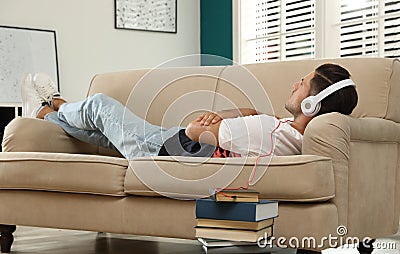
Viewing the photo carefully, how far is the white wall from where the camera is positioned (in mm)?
5168

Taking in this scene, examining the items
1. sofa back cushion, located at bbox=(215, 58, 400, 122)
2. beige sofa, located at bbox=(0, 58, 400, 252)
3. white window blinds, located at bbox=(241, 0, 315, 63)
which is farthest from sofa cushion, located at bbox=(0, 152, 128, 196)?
white window blinds, located at bbox=(241, 0, 315, 63)

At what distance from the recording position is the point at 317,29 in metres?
4.87

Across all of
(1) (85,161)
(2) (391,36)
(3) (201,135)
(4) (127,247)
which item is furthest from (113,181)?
(2) (391,36)

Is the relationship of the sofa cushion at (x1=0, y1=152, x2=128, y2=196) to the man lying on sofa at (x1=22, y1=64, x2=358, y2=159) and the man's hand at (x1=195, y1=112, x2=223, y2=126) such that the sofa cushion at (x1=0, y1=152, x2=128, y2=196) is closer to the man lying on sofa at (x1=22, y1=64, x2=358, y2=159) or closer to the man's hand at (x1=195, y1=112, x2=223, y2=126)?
the man lying on sofa at (x1=22, y1=64, x2=358, y2=159)

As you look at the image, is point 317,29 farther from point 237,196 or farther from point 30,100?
point 237,196

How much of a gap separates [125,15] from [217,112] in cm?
348

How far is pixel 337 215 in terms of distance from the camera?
2.28m

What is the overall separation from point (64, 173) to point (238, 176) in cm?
75

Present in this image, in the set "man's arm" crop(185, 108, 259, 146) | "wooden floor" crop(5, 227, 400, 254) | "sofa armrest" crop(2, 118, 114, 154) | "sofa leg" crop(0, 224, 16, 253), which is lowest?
"wooden floor" crop(5, 227, 400, 254)

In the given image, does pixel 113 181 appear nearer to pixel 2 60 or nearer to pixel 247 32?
pixel 2 60

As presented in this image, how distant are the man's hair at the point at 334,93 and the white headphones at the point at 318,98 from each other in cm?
2

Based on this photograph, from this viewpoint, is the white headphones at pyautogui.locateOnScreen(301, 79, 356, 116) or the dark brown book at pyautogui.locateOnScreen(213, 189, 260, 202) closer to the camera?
the dark brown book at pyautogui.locateOnScreen(213, 189, 260, 202)

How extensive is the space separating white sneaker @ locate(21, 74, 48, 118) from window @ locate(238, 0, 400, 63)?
85.4 inches

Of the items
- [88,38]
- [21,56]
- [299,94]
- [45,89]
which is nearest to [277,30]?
[88,38]
